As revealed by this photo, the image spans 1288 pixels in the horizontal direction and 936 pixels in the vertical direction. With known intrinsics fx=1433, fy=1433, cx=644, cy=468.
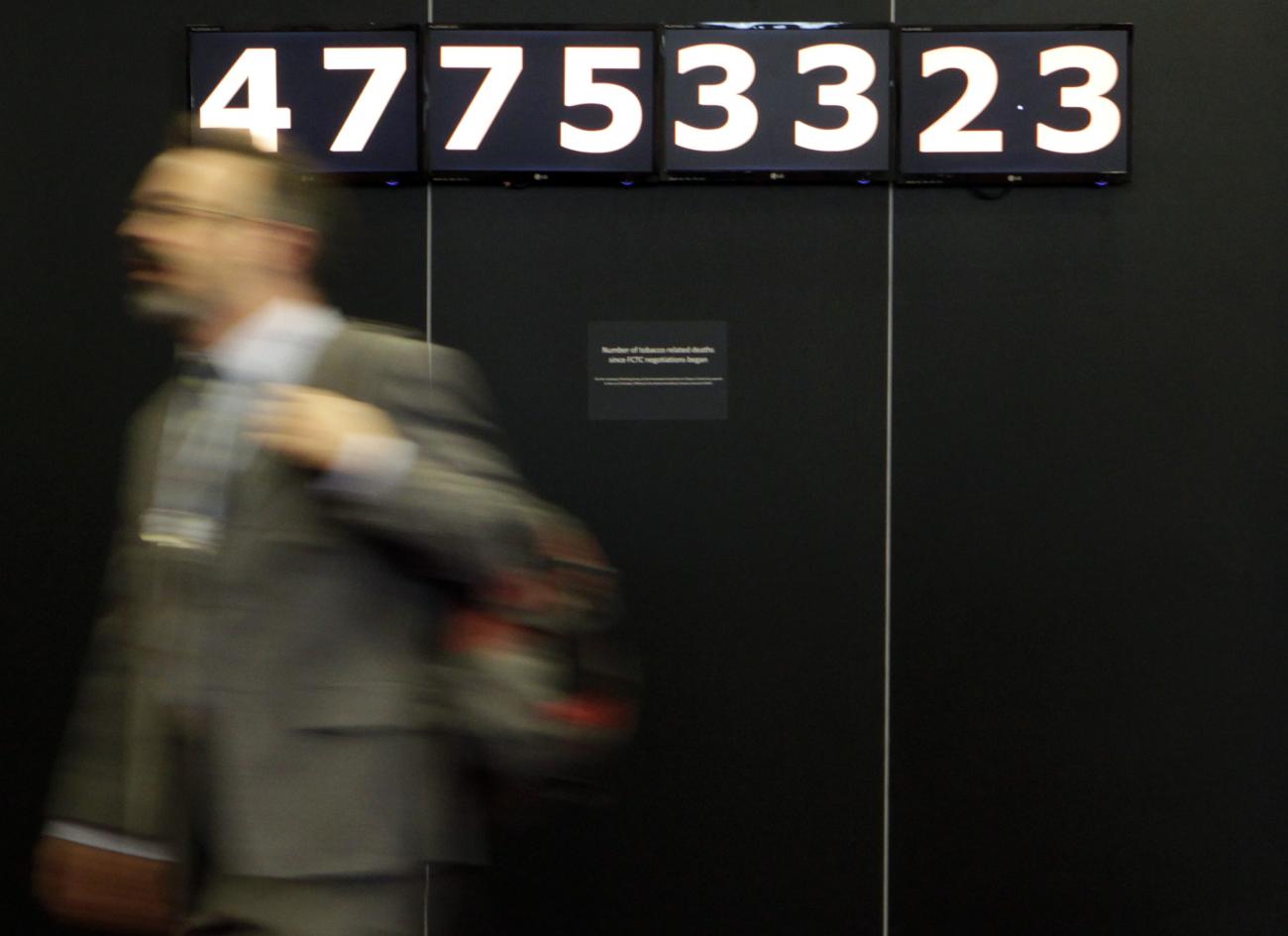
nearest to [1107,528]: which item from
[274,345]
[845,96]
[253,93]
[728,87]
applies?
[845,96]

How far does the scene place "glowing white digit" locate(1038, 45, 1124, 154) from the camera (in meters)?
3.45

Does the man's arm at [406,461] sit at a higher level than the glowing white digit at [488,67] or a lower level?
lower

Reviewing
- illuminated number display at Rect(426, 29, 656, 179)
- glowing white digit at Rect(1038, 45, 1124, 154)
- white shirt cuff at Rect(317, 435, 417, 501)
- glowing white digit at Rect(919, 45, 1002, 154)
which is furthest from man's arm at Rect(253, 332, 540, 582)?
glowing white digit at Rect(1038, 45, 1124, 154)

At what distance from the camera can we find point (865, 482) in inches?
141

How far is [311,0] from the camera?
11.5ft

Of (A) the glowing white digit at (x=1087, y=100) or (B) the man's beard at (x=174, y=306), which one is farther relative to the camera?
(A) the glowing white digit at (x=1087, y=100)

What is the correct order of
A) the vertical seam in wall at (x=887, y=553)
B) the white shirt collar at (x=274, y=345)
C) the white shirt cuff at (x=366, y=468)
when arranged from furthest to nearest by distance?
the vertical seam in wall at (x=887, y=553), the white shirt collar at (x=274, y=345), the white shirt cuff at (x=366, y=468)

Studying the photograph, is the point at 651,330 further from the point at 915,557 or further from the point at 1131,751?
the point at 1131,751

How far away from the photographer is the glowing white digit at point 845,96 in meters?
3.45

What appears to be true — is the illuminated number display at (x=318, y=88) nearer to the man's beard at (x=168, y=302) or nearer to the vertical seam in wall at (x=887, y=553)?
the vertical seam in wall at (x=887, y=553)

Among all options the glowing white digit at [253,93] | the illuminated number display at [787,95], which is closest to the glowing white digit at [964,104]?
the illuminated number display at [787,95]

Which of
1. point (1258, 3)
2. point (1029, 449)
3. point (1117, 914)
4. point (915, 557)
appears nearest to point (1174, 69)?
point (1258, 3)

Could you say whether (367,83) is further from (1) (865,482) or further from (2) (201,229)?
(2) (201,229)

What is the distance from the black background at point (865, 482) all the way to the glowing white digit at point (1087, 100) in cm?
12
